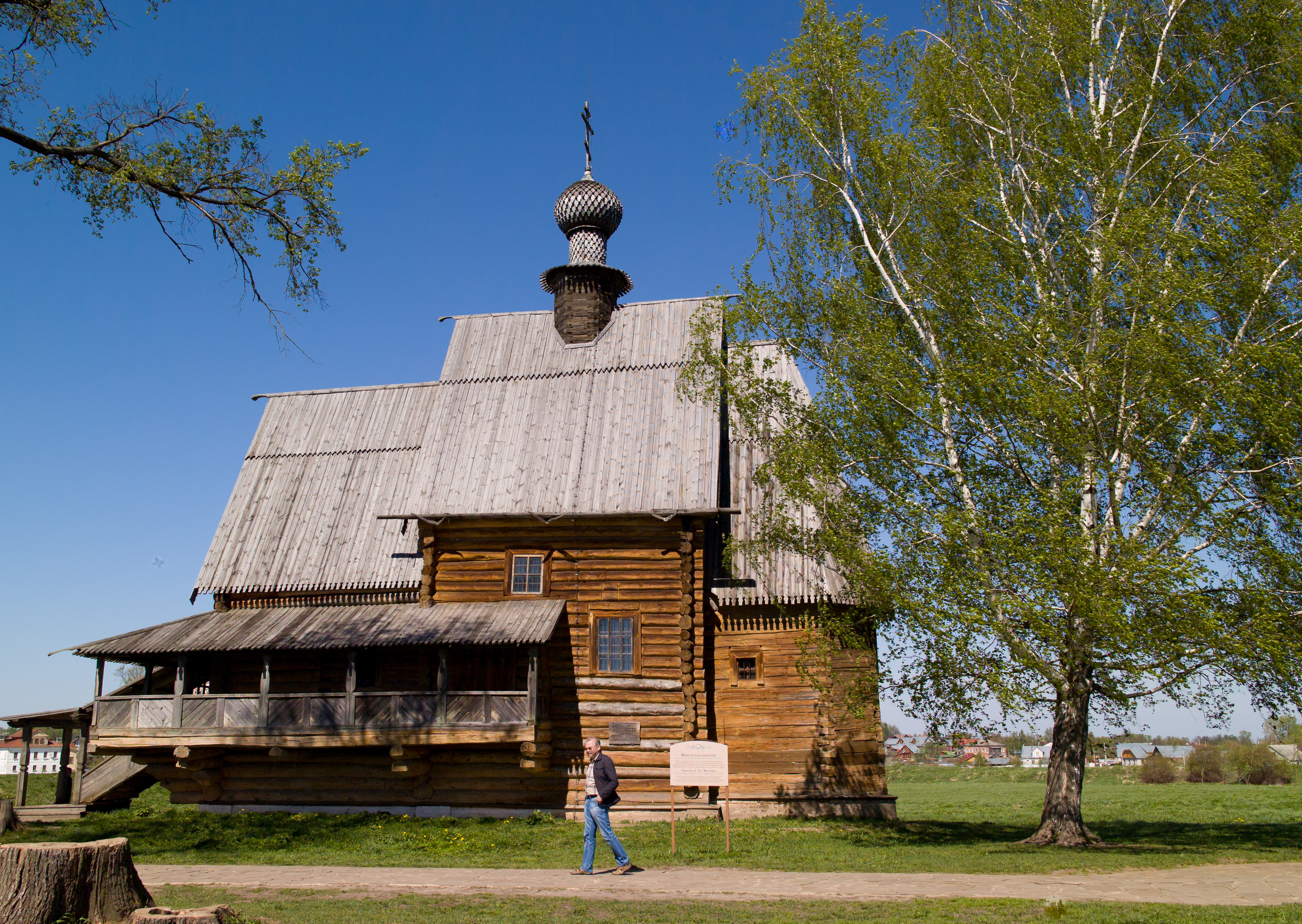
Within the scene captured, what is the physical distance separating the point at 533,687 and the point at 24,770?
13874 millimetres

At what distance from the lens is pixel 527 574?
21.1 m

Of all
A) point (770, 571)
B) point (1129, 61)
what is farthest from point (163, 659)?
point (1129, 61)

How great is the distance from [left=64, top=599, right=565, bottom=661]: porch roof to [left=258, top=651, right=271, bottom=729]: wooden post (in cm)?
22

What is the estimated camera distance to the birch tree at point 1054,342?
559 inches

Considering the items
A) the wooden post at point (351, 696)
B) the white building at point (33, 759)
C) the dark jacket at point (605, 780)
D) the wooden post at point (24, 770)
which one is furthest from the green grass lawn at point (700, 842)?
the white building at point (33, 759)

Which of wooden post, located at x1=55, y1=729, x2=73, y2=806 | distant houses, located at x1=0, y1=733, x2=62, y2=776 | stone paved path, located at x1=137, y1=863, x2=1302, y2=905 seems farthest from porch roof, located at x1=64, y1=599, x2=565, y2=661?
distant houses, located at x1=0, y1=733, x2=62, y2=776

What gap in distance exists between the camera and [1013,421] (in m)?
15.6

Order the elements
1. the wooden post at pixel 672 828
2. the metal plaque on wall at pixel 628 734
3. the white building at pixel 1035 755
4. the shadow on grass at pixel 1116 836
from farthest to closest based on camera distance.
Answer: the white building at pixel 1035 755 < the metal plaque on wall at pixel 628 734 < the shadow on grass at pixel 1116 836 < the wooden post at pixel 672 828

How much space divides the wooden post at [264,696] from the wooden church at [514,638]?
5cm

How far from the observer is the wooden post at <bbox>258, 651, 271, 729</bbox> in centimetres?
1975

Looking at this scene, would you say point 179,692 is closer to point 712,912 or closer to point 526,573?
point 526,573

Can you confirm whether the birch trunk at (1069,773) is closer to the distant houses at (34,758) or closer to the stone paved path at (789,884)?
the stone paved path at (789,884)

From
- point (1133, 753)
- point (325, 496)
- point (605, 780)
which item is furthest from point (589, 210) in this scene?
point (1133, 753)

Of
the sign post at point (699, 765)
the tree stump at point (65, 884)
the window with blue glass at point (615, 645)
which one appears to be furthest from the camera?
the window with blue glass at point (615, 645)
